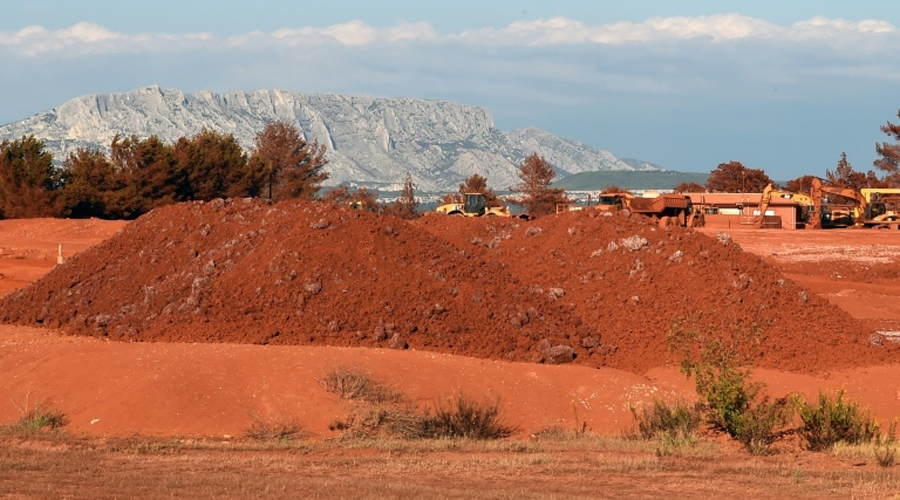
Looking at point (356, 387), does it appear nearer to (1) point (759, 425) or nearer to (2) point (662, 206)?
(1) point (759, 425)

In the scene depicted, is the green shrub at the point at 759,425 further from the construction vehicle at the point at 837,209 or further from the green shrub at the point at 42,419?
the construction vehicle at the point at 837,209

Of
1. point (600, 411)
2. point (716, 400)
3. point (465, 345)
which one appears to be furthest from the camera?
point (465, 345)

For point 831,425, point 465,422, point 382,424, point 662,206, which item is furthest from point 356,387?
point 662,206

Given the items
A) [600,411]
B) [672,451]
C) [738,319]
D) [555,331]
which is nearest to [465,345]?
[555,331]

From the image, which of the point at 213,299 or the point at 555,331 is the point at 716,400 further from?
the point at 213,299

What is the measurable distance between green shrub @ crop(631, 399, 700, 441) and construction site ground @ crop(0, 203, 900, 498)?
0.38 metres

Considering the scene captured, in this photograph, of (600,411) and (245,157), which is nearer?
(600,411)

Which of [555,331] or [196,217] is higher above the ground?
[196,217]

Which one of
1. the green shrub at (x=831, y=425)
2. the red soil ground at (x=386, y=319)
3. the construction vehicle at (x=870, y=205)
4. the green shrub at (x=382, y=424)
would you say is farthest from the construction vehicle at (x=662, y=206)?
the green shrub at (x=382, y=424)

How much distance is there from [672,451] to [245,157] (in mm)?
56083

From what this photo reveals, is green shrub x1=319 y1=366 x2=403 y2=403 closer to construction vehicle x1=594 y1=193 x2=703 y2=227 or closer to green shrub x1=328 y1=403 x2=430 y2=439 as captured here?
green shrub x1=328 y1=403 x2=430 y2=439

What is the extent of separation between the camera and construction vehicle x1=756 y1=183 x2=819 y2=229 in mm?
60594

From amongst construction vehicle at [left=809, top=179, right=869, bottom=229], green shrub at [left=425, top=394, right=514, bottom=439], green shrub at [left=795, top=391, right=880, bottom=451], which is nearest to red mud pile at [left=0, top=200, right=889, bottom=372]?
green shrub at [left=795, top=391, right=880, bottom=451]

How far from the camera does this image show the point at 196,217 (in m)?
22.9
